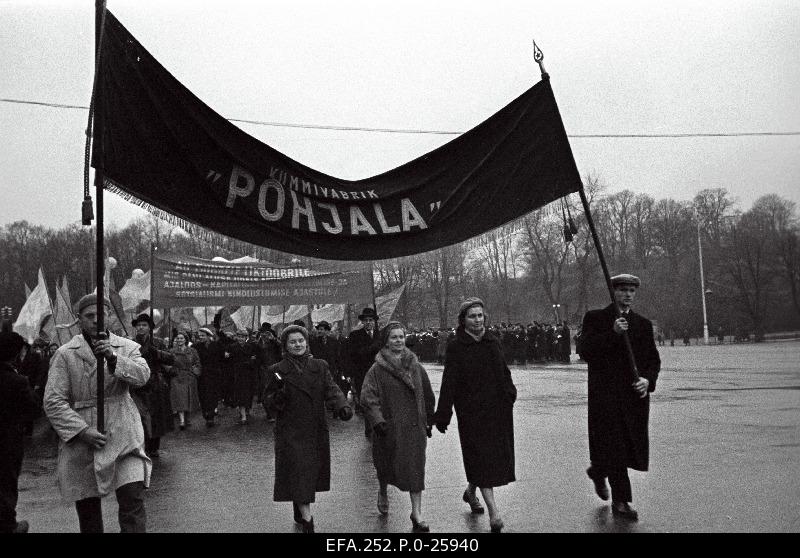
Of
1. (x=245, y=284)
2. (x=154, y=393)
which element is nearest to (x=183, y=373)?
(x=154, y=393)

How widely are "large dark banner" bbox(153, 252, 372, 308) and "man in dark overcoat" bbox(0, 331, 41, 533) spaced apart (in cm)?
1038

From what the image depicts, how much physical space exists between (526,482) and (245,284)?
10874mm

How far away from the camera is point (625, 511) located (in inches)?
241

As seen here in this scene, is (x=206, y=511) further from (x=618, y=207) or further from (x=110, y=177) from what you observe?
(x=618, y=207)

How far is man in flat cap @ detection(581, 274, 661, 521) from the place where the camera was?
251 inches

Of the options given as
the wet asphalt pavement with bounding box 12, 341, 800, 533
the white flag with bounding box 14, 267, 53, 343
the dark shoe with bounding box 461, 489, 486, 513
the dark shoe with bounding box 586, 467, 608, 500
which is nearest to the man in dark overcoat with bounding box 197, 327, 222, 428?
the wet asphalt pavement with bounding box 12, 341, 800, 533

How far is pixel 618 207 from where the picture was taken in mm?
70875

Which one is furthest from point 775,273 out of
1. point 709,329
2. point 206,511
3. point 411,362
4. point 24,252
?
point 24,252

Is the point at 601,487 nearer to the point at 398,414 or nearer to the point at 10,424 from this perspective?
the point at 398,414

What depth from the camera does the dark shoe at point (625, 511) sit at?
6.05 m

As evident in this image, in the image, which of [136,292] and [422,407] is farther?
[136,292]

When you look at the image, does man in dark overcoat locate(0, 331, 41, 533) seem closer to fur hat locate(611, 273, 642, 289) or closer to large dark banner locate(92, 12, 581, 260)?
large dark banner locate(92, 12, 581, 260)

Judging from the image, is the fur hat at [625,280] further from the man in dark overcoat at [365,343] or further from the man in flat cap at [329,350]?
the man in flat cap at [329,350]

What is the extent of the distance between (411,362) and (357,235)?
177 cm
